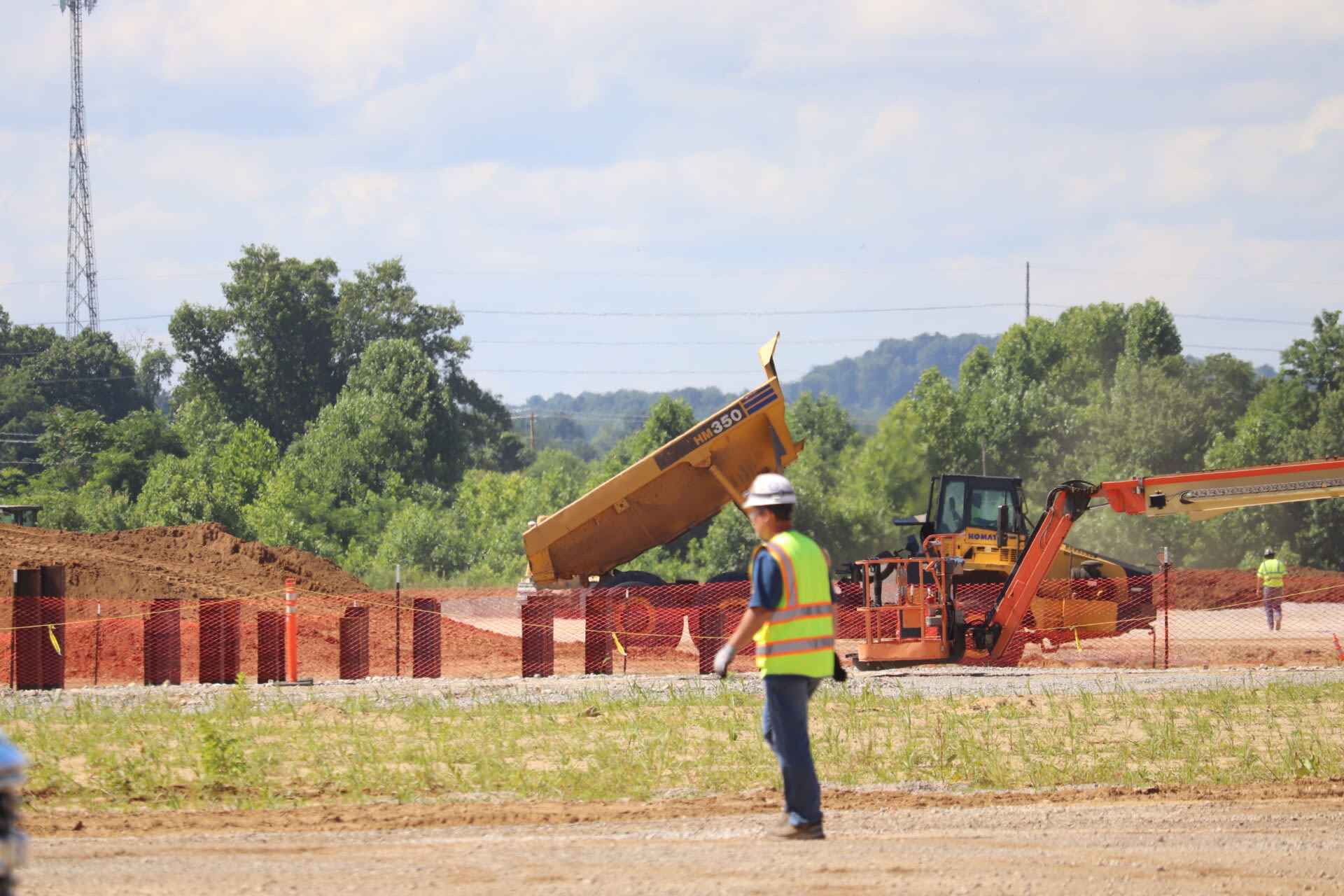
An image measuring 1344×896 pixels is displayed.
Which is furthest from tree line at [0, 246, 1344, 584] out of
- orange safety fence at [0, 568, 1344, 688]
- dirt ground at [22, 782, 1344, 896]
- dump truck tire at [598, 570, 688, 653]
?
dirt ground at [22, 782, 1344, 896]

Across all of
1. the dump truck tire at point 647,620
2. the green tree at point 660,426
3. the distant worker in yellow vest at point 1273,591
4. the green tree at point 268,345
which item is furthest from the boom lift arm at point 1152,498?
the green tree at point 268,345

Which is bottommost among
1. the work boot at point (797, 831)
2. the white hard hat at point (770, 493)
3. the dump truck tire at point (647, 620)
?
the work boot at point (797, 831)

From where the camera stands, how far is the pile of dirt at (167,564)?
2359 centimetres

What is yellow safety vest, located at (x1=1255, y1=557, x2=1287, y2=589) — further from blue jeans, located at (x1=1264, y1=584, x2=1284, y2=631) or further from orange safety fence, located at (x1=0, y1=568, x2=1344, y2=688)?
orange safety fence, located at (x1=0, y1=568, x2=1344, y2=688)

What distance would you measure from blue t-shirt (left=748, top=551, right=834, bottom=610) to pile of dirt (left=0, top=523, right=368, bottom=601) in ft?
59.2

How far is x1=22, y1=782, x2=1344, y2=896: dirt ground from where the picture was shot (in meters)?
5.82

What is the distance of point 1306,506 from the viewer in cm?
4353

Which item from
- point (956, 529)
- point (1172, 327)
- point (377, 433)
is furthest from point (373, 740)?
point (1172, 327)

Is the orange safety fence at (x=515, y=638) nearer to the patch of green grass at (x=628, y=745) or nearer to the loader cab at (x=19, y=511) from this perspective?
the patch of green grass at (x=628, y=745)

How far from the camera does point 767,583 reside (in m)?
6.35

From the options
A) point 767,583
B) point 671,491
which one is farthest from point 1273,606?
point 767,583

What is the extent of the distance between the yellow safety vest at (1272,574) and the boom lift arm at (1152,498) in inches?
281

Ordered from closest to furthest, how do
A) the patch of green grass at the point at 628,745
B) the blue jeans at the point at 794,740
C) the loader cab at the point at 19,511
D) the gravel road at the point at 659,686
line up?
the blue jeans at the point at 794,740, the patch of green grass at the point at 628,745, the gravel road at the point at 659,686, the loader cab at the point at 19,511

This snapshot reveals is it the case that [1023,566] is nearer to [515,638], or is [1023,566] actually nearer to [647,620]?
[647,620]
